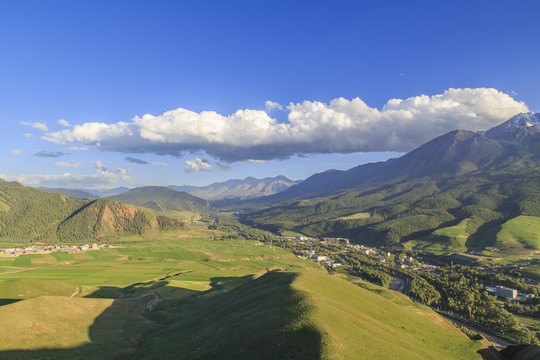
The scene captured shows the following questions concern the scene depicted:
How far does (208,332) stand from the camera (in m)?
55.7

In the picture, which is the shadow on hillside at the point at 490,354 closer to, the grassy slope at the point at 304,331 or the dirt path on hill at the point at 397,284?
the grassy slope at the point at 304,331

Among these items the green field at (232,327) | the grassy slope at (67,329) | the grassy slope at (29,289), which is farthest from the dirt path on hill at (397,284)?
the grassy slope at (29,289)

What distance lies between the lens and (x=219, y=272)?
17200 centimetres

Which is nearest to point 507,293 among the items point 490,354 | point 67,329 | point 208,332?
point 490,354

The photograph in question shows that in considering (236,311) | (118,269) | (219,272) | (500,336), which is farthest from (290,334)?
(118,269)

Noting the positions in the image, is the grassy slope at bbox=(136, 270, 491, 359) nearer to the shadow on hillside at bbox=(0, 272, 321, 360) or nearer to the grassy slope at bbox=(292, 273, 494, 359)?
the grassy slope at bbox=(292, 273, 494, 359)

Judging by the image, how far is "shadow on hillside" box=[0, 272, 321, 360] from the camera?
39875mm

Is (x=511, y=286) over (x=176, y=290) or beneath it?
beneath

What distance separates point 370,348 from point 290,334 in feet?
36.0

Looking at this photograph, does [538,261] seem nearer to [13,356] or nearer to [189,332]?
[189,332]

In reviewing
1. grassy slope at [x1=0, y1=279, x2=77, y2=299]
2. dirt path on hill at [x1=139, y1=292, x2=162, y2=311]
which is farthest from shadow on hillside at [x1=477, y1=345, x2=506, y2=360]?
grassy slope at [x1=0, y1=279, x2=77, y2=299]

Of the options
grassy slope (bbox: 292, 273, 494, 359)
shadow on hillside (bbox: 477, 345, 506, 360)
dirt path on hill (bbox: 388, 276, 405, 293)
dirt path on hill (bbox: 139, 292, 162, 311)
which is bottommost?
dirt path on hill (bbox: 388, 276, 405, 293)

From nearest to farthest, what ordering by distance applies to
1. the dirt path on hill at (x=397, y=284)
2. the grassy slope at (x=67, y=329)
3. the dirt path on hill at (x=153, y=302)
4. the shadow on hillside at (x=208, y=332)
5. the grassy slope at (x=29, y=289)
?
1. the shadow on hillside at (x=208, y=332)
2. the grassy slope at (x=67, y=329)
3. the grassy slope at (x=29, y=289)
4. the dirt path on hill at (x=153, y=302)
5. the dirt path on hill at (x=397, y=284)

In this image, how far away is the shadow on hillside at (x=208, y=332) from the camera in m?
39.9
